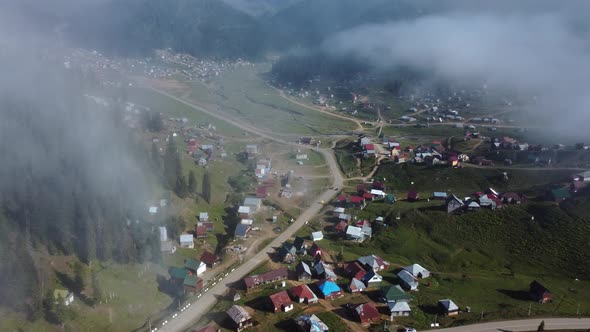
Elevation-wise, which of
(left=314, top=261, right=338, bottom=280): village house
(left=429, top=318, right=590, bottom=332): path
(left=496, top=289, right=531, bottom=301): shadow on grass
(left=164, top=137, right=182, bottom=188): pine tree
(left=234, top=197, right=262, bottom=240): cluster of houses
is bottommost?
(left=234, top=197, right=262, bottom=240): cluster of houses

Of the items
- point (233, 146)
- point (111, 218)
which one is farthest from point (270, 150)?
point (111, 218)

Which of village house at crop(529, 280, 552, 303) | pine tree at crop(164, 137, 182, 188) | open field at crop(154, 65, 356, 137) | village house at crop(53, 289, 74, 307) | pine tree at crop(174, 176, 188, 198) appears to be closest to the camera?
village house at crop(53, 289, 74, 307)

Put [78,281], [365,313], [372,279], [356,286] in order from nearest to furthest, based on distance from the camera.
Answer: [365,313], [78,281], [356,286], [372,279]

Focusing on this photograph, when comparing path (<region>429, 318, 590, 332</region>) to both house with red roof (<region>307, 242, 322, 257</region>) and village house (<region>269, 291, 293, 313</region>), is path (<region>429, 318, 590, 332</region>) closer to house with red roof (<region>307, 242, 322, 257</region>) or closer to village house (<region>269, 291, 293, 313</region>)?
village house (<region>269, 291, 293, 313</region>)

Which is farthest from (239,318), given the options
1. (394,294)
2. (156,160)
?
(156,160)

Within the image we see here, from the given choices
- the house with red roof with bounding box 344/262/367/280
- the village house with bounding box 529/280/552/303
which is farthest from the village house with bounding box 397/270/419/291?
the village house with bounding box 529/280/552/303

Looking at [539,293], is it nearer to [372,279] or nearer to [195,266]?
[372,279]

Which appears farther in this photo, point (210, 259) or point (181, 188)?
point (181, 188)
